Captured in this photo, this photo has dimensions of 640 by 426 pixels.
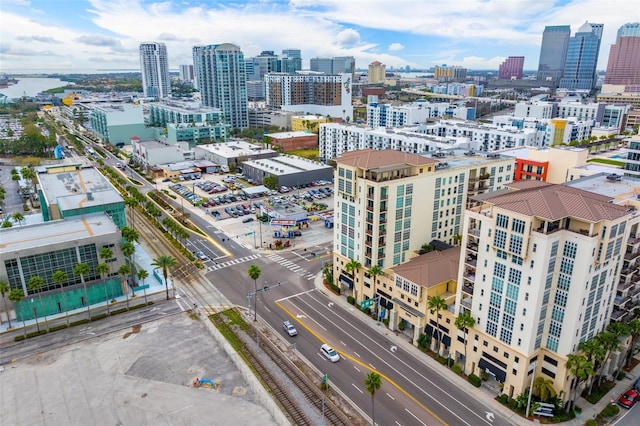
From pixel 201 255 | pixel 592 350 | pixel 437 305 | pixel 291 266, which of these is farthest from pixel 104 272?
pixel 592 350

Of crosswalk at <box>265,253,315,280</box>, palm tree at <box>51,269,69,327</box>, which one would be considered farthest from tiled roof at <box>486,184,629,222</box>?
palm tree at <box>51,269,69,327</box>

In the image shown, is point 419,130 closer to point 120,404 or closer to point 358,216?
point 358,216

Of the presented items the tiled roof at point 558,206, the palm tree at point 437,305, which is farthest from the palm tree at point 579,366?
the tiled roof at point 558,206

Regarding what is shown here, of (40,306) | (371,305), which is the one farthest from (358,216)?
(40,306)

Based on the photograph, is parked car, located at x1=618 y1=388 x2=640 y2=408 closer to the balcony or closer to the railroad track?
the balcony

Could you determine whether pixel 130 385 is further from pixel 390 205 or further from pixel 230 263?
pixel 390 205

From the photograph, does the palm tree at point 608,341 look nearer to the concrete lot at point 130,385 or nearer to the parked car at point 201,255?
the concrete lot at point 130,385
